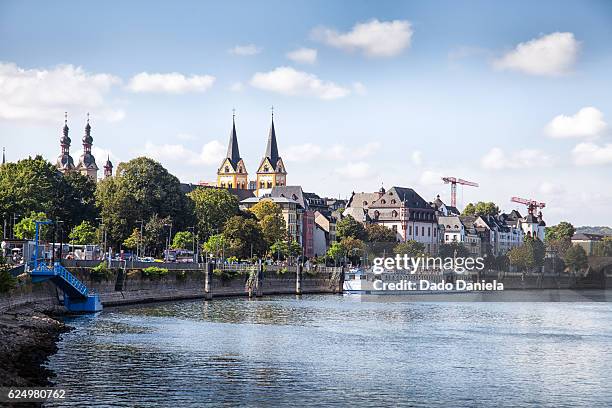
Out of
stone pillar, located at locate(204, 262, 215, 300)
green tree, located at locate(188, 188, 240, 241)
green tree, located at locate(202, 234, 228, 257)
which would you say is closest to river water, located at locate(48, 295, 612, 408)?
stone pillar, located at locate(204, 262, 215, 300)

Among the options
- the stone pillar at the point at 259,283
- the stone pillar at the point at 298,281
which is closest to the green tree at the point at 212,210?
the stone pillar at the point at 298,281

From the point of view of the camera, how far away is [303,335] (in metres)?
74.8

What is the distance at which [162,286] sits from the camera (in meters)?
110

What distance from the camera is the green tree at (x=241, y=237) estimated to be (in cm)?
16225

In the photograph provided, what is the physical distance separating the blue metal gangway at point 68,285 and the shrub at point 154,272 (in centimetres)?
1681

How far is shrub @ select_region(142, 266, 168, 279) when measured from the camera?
4172 inches

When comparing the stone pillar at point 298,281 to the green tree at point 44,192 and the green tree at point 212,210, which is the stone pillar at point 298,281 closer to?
the green tree at point 212,210

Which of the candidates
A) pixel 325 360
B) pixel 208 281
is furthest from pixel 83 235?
pixel 325 360

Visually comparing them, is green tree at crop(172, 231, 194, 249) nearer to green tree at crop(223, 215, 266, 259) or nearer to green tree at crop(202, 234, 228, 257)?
green tree at crop(202, 234, 228, 257)

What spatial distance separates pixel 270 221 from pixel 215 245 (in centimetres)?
3286

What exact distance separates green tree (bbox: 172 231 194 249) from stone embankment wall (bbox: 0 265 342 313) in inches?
521

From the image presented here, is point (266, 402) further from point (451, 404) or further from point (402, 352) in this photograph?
point (402, 352)

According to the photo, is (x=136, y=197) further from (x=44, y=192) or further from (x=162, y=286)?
(x=162, y=286)

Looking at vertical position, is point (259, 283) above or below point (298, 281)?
below
